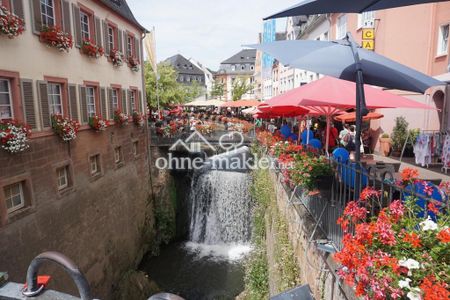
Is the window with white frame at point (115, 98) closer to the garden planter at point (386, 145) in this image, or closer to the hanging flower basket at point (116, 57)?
the hanging flower basket at point (116, 57)

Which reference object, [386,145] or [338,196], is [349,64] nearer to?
[338,196]

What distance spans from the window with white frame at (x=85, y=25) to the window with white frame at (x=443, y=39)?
506 inches

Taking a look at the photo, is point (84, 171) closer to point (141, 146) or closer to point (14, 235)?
point (14, 235)

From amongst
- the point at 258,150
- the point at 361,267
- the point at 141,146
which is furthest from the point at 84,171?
the point at 361,267

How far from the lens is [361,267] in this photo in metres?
2.09

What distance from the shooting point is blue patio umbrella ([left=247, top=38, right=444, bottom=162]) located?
415 centimetres

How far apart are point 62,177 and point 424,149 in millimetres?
11024

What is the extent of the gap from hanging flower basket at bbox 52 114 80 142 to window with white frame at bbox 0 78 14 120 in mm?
1402

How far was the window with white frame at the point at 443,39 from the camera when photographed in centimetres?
1141

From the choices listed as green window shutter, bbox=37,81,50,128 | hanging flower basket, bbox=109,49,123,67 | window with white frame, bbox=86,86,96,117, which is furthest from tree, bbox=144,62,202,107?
green window shutter, bbox=37,81,50,128

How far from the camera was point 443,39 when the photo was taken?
37.9 feet

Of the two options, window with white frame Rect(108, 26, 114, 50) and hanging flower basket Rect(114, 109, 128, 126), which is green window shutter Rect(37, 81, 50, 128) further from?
window with white frame Rect(108, 26, 114, 50)

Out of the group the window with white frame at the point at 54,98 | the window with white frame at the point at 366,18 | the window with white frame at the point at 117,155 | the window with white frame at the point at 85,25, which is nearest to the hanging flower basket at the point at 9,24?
the window with white frame at the point at 54,98

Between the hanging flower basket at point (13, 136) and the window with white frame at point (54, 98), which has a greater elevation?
the window with white frame at point (54, 98)
